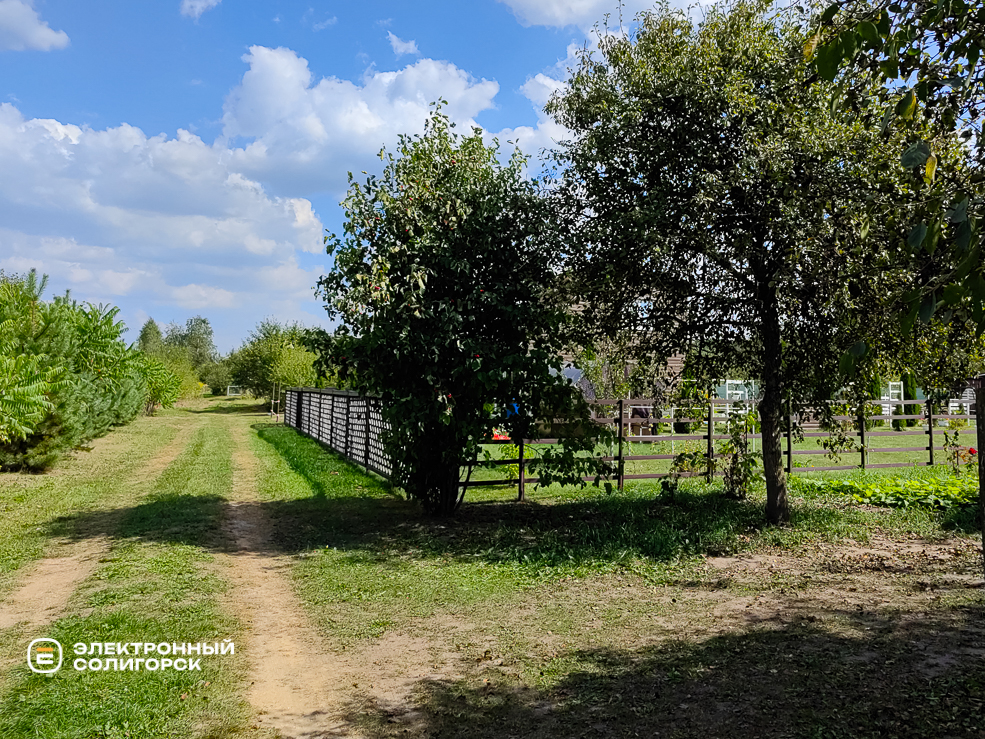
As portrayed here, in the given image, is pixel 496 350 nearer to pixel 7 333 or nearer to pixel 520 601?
pixel 520 601

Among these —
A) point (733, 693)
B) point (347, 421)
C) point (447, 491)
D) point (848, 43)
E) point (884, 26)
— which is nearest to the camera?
point (848, 43)

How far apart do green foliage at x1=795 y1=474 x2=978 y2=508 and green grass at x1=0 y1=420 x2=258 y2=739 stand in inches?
400

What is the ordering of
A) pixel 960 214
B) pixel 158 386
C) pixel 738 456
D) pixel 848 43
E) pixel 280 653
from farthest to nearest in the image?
pixel 158 386 < pixel 738 456 < pixel 280 653 < pixel 848 43 < pixel 960 214

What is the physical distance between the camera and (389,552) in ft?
27.9

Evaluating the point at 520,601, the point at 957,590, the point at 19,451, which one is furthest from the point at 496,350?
the point at 19,451

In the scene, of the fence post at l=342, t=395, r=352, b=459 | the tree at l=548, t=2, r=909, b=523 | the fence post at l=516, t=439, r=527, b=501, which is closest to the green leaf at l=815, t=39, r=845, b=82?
the tree at l=548, t=2, r=909, b=523

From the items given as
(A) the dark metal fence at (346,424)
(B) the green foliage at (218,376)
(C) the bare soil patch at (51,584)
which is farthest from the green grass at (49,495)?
(B) the green foliage at (218,376)

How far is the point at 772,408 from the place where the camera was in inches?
383

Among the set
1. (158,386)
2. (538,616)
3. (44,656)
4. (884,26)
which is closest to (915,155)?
(884,26)

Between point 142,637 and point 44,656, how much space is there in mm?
644

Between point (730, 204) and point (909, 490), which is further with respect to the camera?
point (909, 490)

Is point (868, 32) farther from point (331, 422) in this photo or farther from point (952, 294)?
point (331, 422)

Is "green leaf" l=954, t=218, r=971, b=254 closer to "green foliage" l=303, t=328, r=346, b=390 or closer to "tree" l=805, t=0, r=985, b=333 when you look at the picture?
"tree" l=805, t=0, r=985, b=333

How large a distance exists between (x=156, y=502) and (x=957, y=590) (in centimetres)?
1116
